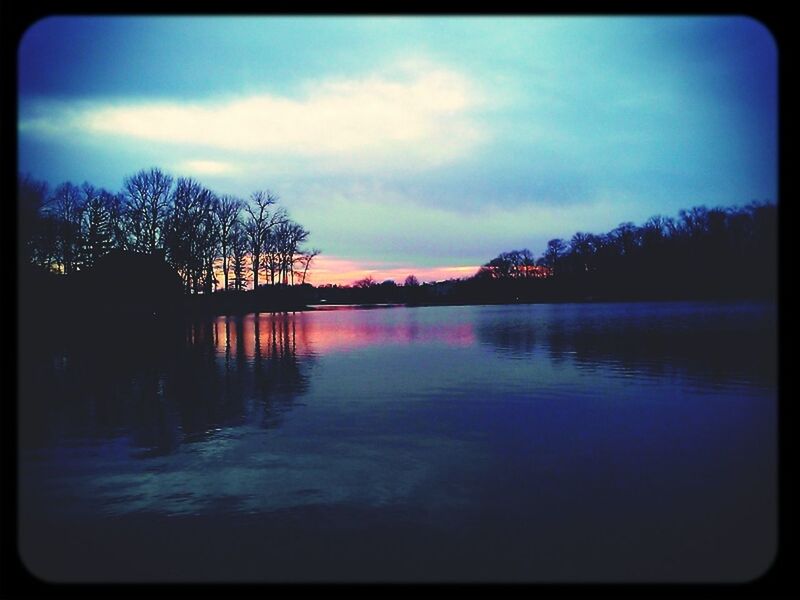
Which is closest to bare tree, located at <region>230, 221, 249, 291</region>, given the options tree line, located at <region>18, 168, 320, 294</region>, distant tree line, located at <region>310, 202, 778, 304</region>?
tree line, located at <region>18, 168, 320, 294</region>

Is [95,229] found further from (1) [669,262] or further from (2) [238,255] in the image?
(1) [669,262]

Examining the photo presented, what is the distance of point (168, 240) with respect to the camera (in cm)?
5397

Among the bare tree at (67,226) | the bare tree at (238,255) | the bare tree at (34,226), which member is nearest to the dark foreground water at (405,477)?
the bare tree at (34,226)

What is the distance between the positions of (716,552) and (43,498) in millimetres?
7528

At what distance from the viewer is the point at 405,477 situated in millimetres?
6883

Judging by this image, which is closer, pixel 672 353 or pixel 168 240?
pixel 672 353

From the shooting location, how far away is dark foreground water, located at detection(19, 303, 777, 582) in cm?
489

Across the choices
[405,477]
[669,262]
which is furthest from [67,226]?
[669,262]

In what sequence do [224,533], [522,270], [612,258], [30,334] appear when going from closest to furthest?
[224,533], [30,334], [612,258], [522,270]

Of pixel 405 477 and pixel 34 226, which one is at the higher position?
pixel 34 226
